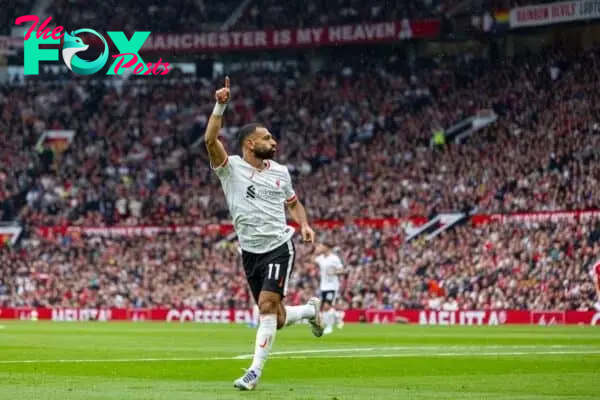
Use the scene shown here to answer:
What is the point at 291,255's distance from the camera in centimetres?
1418

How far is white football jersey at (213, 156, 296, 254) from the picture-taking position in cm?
1402

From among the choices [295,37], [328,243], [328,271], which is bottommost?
[328,271]

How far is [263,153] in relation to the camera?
14.0 metres

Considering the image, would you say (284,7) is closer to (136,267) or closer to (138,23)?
(138,23)

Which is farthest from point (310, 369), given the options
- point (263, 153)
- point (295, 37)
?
point (295, 37)

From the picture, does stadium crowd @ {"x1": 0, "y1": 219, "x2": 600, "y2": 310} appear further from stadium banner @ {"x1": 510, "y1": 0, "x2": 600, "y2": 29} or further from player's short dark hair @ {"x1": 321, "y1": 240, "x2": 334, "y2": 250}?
stadium banner @ {"x1": 510, "y1": 0, "x2": 600, "y2": 29}

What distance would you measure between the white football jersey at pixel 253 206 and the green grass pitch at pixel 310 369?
4.63 ft

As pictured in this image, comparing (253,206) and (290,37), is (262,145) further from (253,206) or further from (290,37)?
(290,37)

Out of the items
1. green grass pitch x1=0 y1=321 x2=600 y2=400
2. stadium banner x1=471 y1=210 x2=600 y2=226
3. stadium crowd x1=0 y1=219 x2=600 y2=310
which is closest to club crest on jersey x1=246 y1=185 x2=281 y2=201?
green grass pitch x1=0 y1=321 x2=600 y2=400

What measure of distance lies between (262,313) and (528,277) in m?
30.2

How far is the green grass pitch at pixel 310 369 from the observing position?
12.9 meters

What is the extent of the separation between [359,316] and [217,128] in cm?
3261

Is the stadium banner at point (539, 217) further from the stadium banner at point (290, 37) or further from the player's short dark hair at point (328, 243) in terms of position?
the stadium banner at point (290, 37)

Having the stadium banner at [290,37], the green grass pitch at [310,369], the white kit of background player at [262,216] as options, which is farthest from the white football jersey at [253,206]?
the stadium banner at [290,37]
